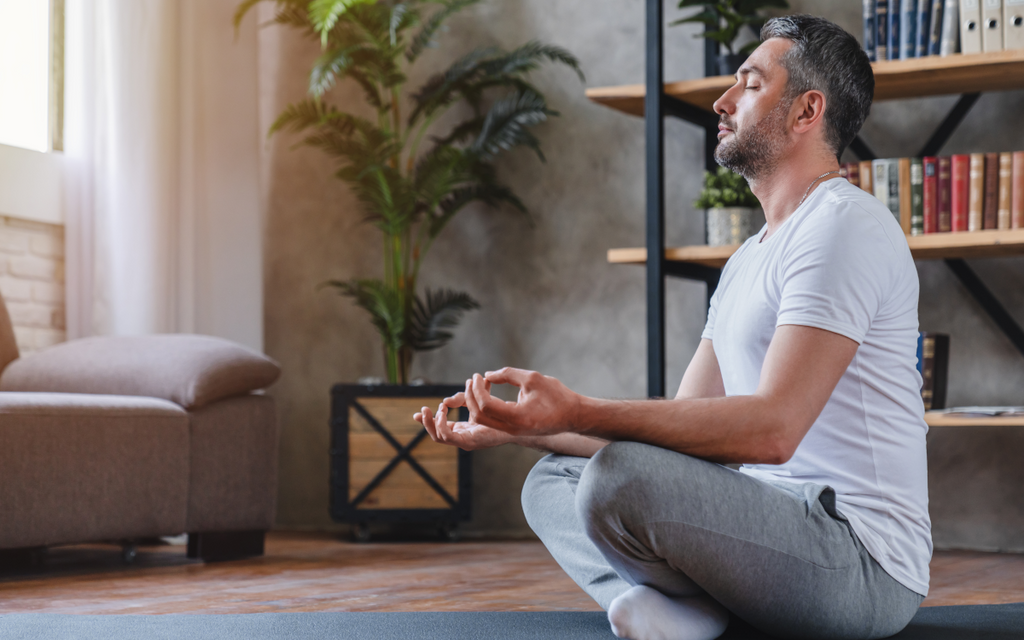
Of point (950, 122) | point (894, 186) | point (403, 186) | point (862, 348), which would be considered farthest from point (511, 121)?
point (862, 348)

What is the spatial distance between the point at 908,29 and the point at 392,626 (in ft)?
6.72

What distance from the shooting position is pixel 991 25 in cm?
272

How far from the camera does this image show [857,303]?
125 cm

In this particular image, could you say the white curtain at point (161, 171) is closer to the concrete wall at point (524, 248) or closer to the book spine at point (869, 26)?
the concrete wall at point (524, 248)

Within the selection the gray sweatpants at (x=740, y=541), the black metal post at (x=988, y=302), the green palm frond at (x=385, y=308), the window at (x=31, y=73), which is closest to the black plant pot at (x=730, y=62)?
the black metal post at (x=988, y=302)

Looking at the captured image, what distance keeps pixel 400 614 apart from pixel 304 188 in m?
2.35

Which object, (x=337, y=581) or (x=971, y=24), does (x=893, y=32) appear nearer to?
(x=971, y=24)

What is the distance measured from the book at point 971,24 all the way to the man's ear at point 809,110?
1.51m

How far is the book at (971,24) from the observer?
273cm

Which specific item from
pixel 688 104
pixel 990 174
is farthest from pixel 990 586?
pixel 688 104

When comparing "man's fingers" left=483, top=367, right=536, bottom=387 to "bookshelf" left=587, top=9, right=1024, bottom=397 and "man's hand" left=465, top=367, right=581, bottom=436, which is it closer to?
"man's hand" left=465, top=367, right=581, bottom=436

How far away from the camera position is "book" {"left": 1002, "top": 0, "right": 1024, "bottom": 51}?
2699 millimetres

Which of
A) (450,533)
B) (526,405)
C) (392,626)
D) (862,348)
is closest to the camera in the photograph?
(526,405)

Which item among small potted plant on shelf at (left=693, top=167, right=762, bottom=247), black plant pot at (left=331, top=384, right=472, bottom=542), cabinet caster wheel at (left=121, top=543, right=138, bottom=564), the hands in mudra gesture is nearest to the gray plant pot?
small potted plant on shelf at (left=693, top=167, right=762, bottom=247)
